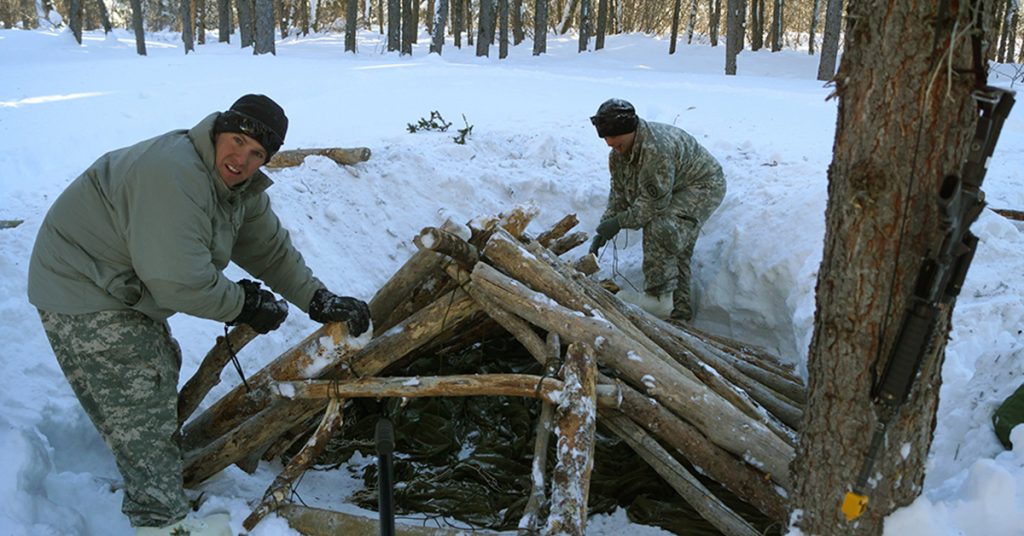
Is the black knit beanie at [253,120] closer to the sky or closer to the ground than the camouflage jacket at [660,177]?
closer to the sky

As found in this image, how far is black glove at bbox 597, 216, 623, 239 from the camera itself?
5773 millimetres

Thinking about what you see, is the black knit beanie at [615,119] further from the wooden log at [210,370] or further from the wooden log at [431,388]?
the wooden log at [210,370]

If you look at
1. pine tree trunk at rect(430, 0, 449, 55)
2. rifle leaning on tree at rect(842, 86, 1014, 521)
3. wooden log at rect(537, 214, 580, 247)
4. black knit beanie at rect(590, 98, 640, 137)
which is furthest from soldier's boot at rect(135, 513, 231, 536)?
pine tree trunk at rect(430, 0, 449, 55)

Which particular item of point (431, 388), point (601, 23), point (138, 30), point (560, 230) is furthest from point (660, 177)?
point (601, 23)

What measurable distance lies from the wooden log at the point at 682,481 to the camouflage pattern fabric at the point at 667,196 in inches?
90.0

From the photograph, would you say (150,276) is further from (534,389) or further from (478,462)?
(478,462)

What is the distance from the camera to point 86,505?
11.1 ft

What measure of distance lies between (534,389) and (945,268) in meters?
1.81

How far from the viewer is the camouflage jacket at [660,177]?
537cm

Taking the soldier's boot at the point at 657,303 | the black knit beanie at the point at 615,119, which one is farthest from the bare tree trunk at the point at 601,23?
the black knit beanie at the point at 615,119

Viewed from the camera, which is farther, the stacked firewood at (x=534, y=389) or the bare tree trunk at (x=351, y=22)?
the bare tree trunk at (x=351, y=22)

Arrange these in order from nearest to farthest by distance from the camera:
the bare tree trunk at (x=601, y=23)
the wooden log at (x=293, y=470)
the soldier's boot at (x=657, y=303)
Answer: the wooden log at (x=293, y=470)
the soldier's boot at (x=657, y=303)
the bare tree trunk at (x=601, y=23)

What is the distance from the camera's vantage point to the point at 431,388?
138 inches

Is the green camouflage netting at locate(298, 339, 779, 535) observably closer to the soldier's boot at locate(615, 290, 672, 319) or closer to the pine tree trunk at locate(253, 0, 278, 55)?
the soldier's boot at locate(615, 290, 672, 319)
